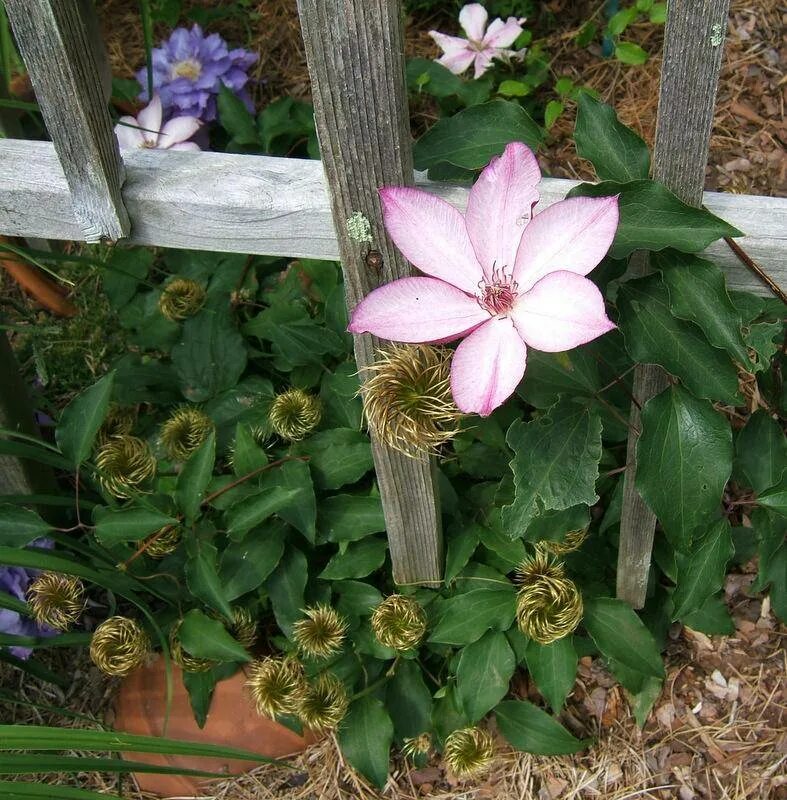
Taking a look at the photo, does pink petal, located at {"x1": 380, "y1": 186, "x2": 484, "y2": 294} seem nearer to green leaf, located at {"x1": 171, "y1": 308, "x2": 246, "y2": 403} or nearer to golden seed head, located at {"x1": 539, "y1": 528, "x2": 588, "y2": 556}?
golden seed head, located at {"x1": 539, "y1": 528, "x2": 588, "y2": 556}

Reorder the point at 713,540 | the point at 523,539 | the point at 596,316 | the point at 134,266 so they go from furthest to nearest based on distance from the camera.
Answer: the point at 134,266, the point at 523,539, the point at 713,540, the point at 596,316

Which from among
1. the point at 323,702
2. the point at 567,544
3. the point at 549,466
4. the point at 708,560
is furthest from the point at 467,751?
the point at 549,466

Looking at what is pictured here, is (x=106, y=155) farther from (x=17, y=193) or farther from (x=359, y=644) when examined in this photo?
(x=359, y=644)

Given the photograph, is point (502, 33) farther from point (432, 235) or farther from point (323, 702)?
point (323, 702)

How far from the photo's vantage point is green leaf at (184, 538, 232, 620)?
120 centimetres

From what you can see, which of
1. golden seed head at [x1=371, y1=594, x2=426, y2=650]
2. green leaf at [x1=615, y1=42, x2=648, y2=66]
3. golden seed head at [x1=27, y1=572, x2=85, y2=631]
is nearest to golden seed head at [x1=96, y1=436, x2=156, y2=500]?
golden seed head at [x1=27, y1=572, x2=85, y2=631]

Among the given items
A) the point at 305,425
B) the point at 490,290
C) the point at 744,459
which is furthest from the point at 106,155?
the point at 744,459

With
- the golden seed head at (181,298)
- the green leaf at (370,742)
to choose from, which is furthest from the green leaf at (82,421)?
the green leaf at (370,742)

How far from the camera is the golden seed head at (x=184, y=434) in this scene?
1326mm

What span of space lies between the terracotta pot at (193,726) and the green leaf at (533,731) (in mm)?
345

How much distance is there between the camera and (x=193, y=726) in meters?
1.48

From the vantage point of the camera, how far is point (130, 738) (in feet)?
2.96

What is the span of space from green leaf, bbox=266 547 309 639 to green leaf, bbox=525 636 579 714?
35cm

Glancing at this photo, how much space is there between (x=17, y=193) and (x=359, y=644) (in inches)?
31.4
